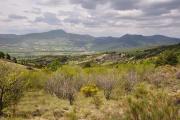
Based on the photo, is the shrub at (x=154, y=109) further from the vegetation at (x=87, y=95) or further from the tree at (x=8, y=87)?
the tree at (x=8, y=87)

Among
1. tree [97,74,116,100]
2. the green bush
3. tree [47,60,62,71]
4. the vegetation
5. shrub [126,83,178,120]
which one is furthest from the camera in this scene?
tree [47,60,62,71]

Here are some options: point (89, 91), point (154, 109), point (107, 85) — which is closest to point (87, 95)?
point (89, 91)

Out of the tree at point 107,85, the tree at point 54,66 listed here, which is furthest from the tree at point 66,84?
the tree at point 54,66

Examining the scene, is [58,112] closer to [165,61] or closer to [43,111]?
[43,111]

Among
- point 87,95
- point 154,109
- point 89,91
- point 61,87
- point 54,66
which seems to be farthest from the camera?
point 54,66

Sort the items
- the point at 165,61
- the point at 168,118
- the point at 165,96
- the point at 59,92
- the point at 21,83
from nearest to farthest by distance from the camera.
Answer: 1. the point at 168,118
2. the point at 165,96
3. the point at 21,83
4. the point at 59,92
5. the point at 165,61

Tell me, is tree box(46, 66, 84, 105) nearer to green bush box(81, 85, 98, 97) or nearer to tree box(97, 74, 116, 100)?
green bush box(81, 85, 98, 97)

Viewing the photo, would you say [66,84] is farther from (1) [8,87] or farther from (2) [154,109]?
(2) [154,109]

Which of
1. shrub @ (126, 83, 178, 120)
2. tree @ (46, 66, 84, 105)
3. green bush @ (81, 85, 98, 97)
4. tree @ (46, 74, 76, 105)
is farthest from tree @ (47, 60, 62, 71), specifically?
shrub @ (126, 83, 178, 120)

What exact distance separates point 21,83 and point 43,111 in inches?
176

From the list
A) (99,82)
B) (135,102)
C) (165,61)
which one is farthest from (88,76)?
(135,102)

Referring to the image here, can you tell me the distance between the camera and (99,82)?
6066 cm

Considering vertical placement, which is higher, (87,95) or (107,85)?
(107,85)

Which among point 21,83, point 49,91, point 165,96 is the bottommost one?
point 49,91
